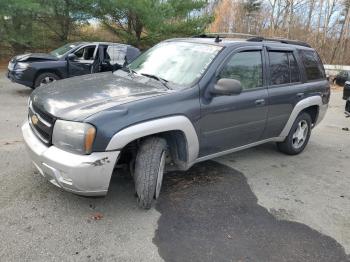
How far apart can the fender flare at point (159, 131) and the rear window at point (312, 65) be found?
2.59 m

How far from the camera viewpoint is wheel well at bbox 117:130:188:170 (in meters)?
3.97

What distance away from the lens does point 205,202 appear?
415 centimetres

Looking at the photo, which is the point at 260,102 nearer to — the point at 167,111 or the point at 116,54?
the point at 167,111

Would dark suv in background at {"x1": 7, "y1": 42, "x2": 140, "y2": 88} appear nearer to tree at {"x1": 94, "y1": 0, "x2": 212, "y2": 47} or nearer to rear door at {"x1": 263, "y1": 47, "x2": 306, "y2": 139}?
rear door at {"x1": 263, "y1": 47, "x2": 306, "y2": 139}

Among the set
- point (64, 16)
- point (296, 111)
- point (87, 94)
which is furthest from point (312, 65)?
point (64, 16)

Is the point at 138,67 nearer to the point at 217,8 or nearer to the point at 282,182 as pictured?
the point at 282,182

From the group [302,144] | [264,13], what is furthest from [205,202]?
[264,13]

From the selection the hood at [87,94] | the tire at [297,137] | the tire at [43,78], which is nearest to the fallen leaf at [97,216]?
the hood at [87,94]

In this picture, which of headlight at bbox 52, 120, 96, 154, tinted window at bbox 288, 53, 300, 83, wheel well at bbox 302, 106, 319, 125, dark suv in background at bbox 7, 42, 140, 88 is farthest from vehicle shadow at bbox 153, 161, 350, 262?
dark suv in background at bbox 7, 42, 140, 88

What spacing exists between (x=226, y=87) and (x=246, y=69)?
0.79 m

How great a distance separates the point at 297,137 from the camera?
19.5 ft

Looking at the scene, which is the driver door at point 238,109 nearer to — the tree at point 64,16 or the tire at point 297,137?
the tire at point 297,137

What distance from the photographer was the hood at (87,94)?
3.49 metres

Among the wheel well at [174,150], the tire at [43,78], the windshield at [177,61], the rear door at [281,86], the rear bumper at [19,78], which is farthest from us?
the tire at [43,78]
